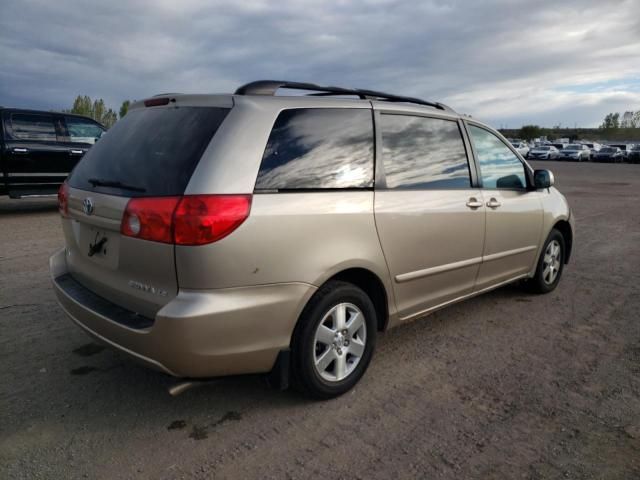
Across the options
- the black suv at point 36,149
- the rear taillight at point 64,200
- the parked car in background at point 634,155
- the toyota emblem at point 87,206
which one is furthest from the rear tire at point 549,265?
the parked car in background at point 634,155

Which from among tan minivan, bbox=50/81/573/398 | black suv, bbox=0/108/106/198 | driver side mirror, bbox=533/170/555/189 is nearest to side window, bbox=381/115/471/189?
tan minivan, bbox=50/81/573/398

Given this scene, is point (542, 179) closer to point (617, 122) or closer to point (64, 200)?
point (64, 200)

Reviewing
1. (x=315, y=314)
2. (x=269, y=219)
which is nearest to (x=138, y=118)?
(x=269, y=219)

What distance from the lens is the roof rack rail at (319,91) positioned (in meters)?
2.85

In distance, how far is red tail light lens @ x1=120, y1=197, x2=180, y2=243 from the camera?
2398 mm

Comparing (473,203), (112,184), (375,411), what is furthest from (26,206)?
(375,411)

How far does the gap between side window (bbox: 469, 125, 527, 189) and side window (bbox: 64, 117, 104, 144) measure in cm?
879

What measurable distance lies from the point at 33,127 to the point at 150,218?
8845 millimetres

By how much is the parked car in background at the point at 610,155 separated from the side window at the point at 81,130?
149 feet

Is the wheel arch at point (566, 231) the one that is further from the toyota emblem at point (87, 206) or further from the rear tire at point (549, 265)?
the toyota emblem at point (87, 206)

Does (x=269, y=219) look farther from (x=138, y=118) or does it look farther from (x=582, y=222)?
(x=582, y=222)

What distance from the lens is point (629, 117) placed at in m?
123

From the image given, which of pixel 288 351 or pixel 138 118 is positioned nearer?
pixel 288 351

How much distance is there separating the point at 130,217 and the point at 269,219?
0.68m
